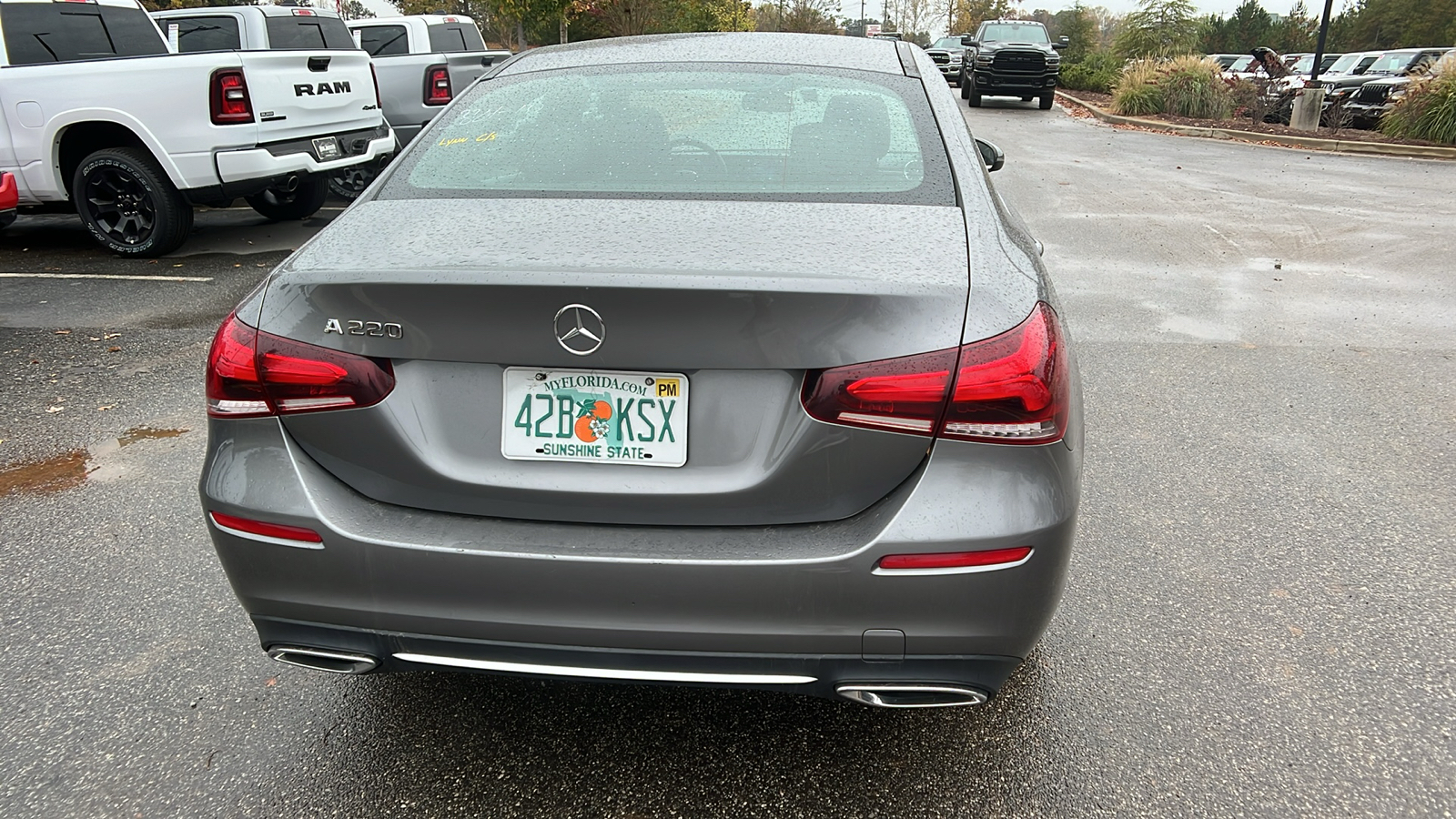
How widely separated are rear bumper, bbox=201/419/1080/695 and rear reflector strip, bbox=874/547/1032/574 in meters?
0.01

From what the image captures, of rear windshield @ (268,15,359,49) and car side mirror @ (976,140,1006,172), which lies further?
rear windshield @ (268,15,359,49)

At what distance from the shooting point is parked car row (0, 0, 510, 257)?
7.50 m

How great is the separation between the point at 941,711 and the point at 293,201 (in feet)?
30.5

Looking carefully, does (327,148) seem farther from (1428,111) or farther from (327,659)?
(1428,111)

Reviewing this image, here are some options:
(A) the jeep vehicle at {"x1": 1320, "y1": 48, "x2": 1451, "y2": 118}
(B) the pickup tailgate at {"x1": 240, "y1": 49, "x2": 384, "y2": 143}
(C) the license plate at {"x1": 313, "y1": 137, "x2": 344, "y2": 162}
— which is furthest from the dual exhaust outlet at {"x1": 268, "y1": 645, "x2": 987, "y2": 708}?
(A) the jeep vehicle at {"x1": 1320, "y1": 48, "x2": 1451, "y2": 118}

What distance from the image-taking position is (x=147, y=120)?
7523mm

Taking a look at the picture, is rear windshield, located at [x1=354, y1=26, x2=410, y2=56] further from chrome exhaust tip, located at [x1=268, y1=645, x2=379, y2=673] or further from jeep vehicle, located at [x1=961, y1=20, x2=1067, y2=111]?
jeep vehicle, located at [x1=961, y1=20, x2=1067, y2=111]

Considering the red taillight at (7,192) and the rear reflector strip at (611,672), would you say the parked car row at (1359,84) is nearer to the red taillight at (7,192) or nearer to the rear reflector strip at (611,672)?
the red taillight at (7,192)

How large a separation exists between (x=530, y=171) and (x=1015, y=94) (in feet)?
78.0

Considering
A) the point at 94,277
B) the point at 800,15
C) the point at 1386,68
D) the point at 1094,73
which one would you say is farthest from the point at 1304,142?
the point at 800,15

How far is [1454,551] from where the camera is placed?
3.43 metres

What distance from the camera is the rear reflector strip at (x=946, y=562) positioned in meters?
1.90

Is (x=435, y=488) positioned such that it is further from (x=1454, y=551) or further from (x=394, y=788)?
(x=1454, y=551)

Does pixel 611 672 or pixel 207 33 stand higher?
pixel 207 33
